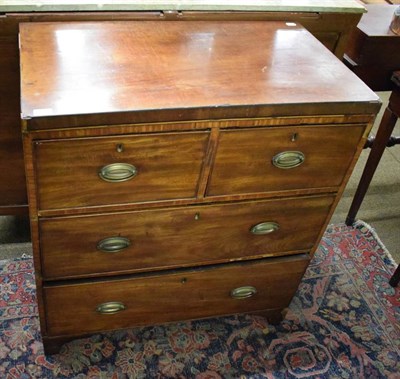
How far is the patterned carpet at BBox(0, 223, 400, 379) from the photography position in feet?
4.77

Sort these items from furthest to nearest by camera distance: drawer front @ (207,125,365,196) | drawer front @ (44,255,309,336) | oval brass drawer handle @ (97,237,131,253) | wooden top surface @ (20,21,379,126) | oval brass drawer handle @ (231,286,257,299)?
oval brass drawer handle @ (231,286,257,299), drawer front @ (44,255,309,336), oval brass drawer handle @ (97,237,131,253), drawer front @ (207,125,365,196), wooden top surface @ (20,21,379,126)

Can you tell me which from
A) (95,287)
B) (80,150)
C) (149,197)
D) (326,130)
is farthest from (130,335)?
(326,130)

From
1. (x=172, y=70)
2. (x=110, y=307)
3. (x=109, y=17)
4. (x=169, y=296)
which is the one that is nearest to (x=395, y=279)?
(x=169, y=296)

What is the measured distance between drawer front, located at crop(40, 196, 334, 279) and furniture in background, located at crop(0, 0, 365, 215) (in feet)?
1.47

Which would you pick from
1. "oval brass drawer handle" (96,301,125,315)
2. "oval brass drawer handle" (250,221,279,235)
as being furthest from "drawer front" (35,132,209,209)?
"oval brass drawer handle" (96,301,125,315)

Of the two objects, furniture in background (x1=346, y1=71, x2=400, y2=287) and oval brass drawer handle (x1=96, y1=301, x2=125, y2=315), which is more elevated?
furniture in background (x1=346, y1=71, x2=400, y2=287)

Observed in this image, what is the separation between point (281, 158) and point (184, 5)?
0.48 meters

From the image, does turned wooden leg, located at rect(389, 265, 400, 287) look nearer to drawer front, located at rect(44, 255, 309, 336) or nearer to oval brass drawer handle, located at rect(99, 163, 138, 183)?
drawer front, located at rect(44, 255, 309, 336)

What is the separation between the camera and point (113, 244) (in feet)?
3.92

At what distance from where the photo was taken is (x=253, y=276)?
55.6 inches

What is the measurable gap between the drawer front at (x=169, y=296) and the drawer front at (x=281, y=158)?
0.30 metres

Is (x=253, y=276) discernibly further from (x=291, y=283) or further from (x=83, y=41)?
(x=83, y=41)

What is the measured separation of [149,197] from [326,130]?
425 millimetres

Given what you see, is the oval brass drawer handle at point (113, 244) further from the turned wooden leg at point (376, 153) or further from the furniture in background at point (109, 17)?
the turned wooden leg at point (376, 153)
